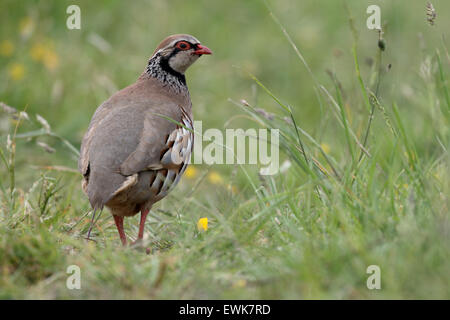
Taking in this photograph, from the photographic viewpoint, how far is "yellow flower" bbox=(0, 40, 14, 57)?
744 centimetres

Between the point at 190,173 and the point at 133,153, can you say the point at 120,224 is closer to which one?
the point at 133,153

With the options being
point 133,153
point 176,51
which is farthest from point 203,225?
point 176,51

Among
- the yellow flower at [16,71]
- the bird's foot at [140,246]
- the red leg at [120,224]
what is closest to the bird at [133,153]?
the red leg at [120,224]

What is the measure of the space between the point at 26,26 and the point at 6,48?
1.12 feet

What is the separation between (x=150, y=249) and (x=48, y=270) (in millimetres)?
647

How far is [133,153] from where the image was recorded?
3914mm

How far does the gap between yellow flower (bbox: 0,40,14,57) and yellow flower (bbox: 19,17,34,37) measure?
0.21m

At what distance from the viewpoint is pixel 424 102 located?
5691 millimetres

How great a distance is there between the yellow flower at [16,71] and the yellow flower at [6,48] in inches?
12.0

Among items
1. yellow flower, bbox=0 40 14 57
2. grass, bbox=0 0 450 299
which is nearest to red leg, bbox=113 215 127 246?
grass, bbox=0 0 450 299

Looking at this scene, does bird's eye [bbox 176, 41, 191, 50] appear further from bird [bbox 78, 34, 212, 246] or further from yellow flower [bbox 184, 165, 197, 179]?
yellow flower [bbox 184, 165, 197, 179]

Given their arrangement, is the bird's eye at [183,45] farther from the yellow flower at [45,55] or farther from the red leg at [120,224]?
the yellow flower at [45,55]

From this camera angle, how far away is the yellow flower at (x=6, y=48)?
7441mm

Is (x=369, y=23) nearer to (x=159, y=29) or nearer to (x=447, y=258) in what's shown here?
(x=447, y=258)
